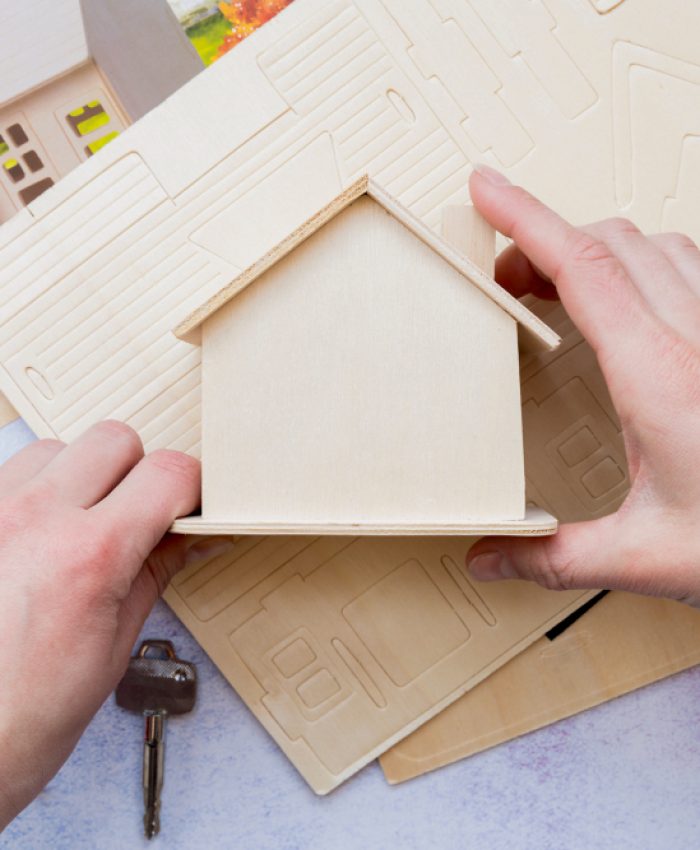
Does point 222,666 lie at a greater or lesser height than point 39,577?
lesser

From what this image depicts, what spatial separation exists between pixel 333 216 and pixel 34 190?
44cm

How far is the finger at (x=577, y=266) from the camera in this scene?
0.58 meters

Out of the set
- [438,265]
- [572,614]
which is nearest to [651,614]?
[572,614]

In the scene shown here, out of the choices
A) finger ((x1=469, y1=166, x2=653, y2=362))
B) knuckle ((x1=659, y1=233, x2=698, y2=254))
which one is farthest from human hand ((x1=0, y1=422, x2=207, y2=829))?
knuckle ((x1=659, y1=233, x2=698, y2=254))

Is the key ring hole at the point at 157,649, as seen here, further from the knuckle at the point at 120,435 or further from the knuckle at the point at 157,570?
the knuckle at the point at 120,435

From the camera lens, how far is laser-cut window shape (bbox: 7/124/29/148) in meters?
0.79

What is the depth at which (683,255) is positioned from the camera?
632 millimetres

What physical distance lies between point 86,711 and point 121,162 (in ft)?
1.61

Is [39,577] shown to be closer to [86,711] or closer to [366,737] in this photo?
[86,711]

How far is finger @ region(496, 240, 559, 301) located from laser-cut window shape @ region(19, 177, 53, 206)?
462 mm

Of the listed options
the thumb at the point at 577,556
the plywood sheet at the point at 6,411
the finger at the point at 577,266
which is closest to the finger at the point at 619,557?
the thumb at the point at 577,556

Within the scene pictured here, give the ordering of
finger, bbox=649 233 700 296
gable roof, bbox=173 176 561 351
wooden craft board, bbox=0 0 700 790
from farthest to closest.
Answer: wooden craft board, bbox=0 0 700 790
finger, bbox=649 233 700 296
gable roof, bbox=173 176 561 351

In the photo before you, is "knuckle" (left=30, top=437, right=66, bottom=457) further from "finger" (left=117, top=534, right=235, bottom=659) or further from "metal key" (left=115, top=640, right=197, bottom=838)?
"metal key" (left=115, top=640, right=197, bottom=838)

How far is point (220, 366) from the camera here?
21.4 inches
